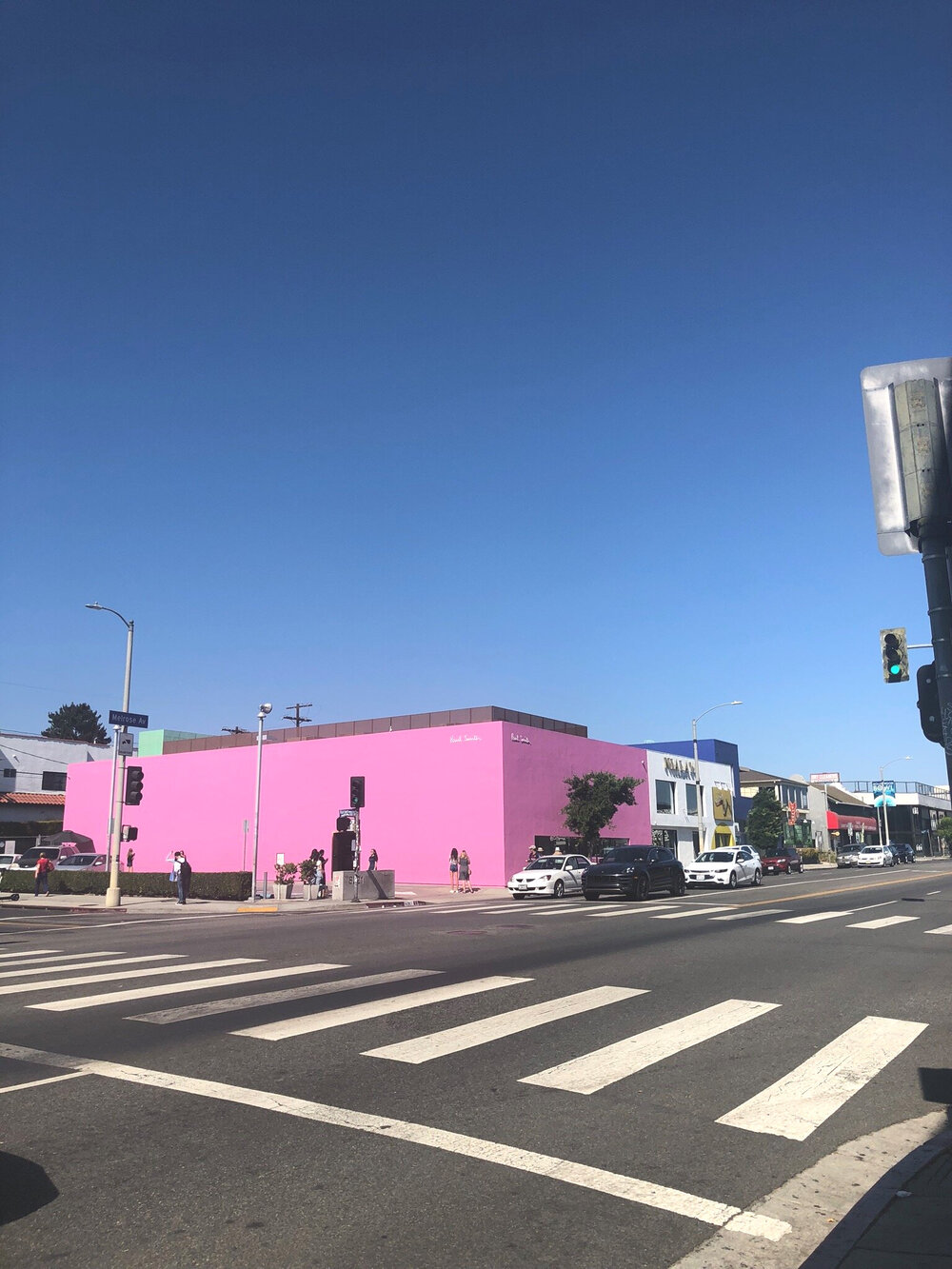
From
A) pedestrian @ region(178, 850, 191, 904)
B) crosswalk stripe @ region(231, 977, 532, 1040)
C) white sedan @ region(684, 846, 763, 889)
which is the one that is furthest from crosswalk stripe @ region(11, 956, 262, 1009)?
white sedan @ region(684, 846, 763, 889)

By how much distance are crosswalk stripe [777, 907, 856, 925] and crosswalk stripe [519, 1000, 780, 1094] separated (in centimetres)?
965

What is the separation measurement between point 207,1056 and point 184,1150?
2.26 meters

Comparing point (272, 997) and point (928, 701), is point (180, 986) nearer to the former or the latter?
point (272, 997)

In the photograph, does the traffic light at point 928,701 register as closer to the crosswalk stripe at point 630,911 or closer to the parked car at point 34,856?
the crosswalk stripe at point 630,911

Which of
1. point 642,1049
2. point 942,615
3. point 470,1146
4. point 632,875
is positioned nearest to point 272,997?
point 642,1049

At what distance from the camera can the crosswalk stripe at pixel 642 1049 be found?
6.98 metres

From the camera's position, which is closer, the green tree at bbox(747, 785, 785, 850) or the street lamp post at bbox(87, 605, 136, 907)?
the street lamp post at bbox(87, 605, 136, 907)

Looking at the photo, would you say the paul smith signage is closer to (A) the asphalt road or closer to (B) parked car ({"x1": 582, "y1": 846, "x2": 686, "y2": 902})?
(B) parked car ({"x1": 582, "y1": 846, "x2": 686, "y2": 902})

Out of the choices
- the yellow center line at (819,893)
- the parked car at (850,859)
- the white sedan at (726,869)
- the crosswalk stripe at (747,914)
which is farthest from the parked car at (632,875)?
the parked car at (850,859)

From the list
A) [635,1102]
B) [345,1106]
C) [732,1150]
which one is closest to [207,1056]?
[345,1106]

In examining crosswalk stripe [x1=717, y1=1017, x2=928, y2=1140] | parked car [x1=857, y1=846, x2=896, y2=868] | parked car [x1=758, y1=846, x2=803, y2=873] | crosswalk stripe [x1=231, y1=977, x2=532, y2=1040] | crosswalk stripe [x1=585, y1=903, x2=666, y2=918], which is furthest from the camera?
parked car [x1=857, y1=846, x2=896, y2=868]

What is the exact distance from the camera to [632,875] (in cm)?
2767

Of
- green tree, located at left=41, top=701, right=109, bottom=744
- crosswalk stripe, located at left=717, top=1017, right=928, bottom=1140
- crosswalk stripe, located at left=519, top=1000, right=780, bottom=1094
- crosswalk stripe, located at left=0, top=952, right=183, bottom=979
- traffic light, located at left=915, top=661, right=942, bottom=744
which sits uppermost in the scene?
green tree, located at left=41, top=701, right=109, bottom=744

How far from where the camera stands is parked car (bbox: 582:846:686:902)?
27678mm
